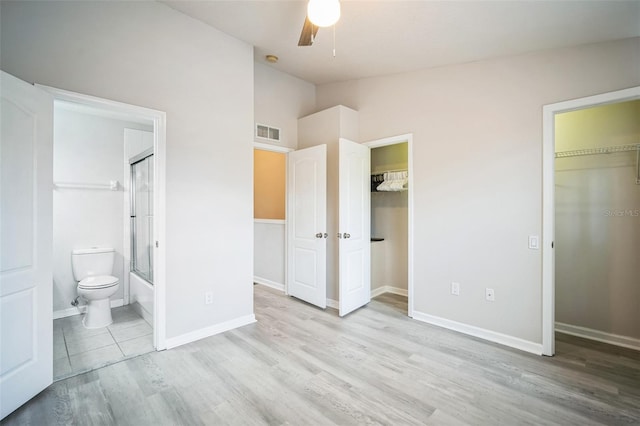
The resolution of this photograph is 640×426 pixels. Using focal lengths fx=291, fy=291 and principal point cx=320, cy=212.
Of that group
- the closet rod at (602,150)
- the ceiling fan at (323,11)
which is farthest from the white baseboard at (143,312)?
the closet rod at (602,150)

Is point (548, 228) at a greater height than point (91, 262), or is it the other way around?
point (548, 228)

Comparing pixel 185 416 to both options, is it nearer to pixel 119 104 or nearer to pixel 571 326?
pixel 119 104

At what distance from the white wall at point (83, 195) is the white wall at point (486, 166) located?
11.9ft

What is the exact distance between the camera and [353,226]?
372 centimetres

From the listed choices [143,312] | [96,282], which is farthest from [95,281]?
[143,312]

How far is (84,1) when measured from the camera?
7.32ft

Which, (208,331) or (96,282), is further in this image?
(96,282)

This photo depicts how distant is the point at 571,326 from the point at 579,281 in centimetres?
49

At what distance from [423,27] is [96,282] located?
4.22 metres

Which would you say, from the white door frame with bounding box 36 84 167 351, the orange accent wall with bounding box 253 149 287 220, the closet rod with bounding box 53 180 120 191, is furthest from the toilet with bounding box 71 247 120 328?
the orange accent wall with bounding box 253 149 287 220

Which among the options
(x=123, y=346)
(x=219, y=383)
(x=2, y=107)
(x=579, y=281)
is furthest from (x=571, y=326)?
(x=2, y=107)

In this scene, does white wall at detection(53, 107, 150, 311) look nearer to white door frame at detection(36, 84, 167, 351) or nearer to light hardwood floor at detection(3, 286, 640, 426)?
white door frame at detection(36, 84, 167, 351)

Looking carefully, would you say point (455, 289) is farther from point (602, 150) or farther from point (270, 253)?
point (270, 253)

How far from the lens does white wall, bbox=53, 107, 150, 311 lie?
350 cm
